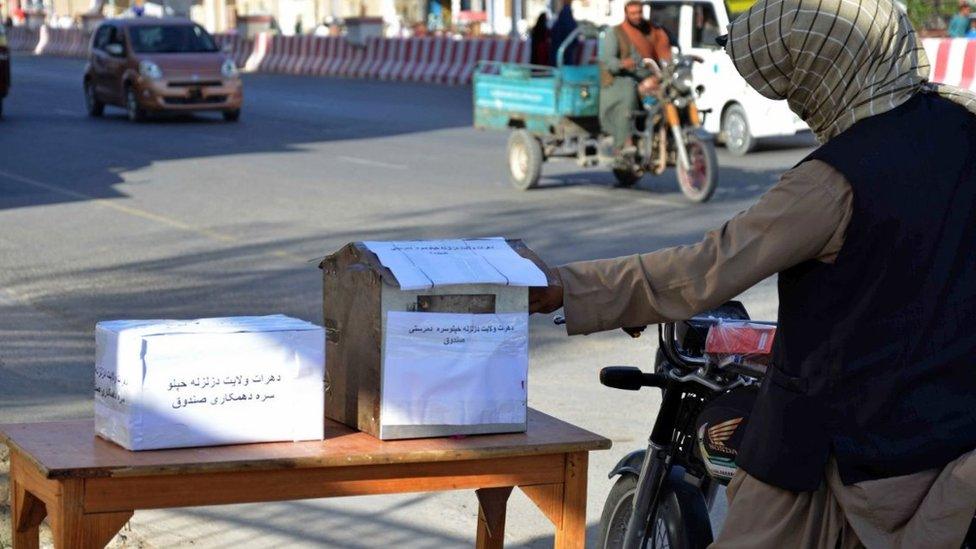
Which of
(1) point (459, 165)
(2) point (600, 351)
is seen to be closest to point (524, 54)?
(1) point (459, 165)

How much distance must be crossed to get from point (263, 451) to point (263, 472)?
2.7 inches

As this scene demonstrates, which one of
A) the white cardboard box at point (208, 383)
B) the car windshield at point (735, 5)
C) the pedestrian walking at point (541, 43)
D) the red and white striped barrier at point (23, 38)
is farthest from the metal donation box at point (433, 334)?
the red and white striped barrier at point (23, 38)

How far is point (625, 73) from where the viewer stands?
14.5 meters

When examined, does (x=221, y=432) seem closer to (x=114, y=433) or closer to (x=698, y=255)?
(x=114, y=433)

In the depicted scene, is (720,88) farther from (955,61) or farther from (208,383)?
(208,383)

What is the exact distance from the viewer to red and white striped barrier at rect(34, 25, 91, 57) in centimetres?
5469

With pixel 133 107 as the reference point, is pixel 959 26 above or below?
above

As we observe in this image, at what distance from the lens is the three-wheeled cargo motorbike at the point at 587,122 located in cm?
1430

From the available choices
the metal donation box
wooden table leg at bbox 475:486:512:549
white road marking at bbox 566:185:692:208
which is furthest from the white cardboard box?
white road marking at bbox 566:185:692:208

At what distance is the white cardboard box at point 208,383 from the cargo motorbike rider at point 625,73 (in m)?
11.3

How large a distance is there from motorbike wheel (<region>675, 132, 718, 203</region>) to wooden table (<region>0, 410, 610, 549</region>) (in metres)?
10.7

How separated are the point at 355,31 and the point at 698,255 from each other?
126 feet

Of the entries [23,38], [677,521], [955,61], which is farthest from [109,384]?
[23,38]

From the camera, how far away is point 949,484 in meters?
2.74
